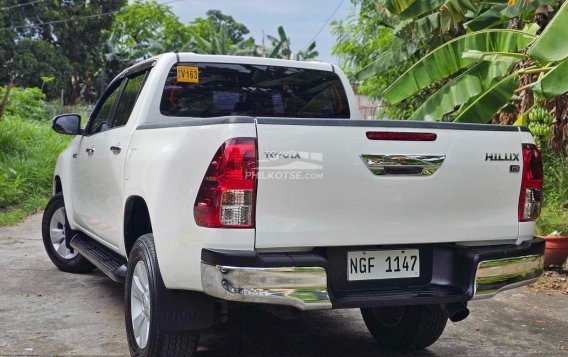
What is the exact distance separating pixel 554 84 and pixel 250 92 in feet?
8.01

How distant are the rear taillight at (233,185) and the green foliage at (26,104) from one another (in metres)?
14.6

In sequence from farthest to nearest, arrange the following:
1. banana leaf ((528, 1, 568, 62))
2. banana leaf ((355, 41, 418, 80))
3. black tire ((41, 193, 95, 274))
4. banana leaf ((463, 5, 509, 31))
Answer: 1. banana leaf ((355, 41, 418, 80))
2. banana leaf ((463, 5, 509, 31))
3. black tire ((41, 193, 95, 274))
4. banana leaf ((528, 1, 568, 62))

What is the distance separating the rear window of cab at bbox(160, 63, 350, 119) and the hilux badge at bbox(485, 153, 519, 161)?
1811 millimetres

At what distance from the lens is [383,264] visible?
138 inches

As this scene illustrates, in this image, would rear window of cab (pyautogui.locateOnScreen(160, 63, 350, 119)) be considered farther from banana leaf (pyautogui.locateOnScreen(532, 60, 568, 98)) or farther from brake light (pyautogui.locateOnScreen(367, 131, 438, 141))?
brake light (pyautogui.locateOnScreen(367, 131, 438, 141))

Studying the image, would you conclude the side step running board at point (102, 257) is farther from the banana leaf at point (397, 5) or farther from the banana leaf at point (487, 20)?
the banana leaf at point (487, 20)

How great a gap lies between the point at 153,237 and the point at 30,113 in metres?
15.4

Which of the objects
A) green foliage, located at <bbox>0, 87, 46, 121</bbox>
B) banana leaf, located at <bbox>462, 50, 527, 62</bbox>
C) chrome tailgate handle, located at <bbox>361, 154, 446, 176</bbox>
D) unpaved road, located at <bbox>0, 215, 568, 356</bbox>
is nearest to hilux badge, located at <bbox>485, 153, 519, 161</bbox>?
chrome tailgate handle, located at <bbox>361, 154, 446, 176</bbox>

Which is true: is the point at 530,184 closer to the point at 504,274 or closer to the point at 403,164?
the point at 504,274

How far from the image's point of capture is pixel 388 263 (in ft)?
11.5

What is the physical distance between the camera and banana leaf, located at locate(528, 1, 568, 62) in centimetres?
545

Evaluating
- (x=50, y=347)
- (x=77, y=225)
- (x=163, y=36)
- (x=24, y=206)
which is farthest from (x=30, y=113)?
(x=163, y=36)

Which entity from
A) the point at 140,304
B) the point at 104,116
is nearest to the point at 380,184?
the point at 140,304

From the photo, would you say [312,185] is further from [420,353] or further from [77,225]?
[77,225]
